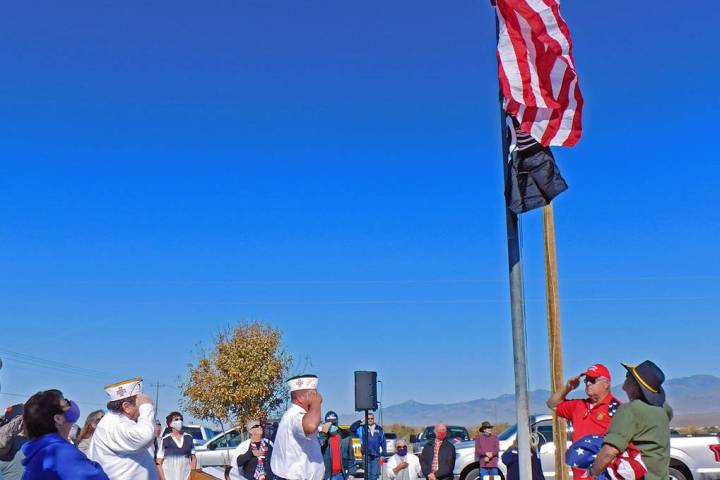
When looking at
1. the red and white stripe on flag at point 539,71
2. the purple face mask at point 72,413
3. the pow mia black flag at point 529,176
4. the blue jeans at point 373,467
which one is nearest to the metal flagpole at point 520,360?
the pow mia black flag at point 529,176

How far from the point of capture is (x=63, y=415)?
4.46m

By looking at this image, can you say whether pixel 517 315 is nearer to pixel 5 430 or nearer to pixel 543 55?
pixel 543 55

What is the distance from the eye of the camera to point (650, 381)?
5.26 meters

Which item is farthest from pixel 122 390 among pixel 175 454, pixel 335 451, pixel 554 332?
pixel 335 451

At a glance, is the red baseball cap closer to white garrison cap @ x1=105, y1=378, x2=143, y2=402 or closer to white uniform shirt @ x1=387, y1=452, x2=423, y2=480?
white garrison cap @ x1=105, y1=378, x2=143, y2=402

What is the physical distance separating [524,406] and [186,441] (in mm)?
6909

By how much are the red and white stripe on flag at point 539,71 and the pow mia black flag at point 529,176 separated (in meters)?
0.10

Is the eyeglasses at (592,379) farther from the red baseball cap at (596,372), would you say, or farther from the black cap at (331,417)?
the black cap at (331,417)

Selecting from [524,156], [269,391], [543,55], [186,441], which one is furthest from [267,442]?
[269,391]

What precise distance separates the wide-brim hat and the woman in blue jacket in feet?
11.0

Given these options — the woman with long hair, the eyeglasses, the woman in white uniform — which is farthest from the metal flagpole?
the woman in white uniform

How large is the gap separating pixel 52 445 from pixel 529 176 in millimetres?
4426

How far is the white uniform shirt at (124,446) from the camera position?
5.64 m

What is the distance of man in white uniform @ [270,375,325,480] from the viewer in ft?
20.3
